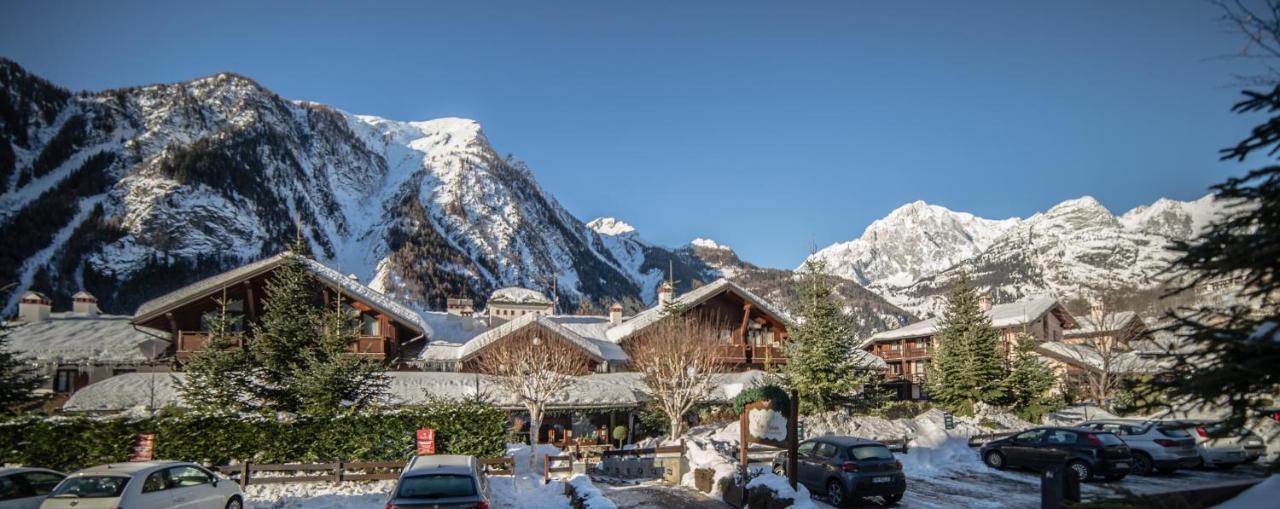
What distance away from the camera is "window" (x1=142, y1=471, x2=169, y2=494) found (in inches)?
510

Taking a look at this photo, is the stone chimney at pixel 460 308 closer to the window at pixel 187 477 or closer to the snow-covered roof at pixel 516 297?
the snow-covered roof at pixel 516 297

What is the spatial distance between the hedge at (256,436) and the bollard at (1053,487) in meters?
17.2

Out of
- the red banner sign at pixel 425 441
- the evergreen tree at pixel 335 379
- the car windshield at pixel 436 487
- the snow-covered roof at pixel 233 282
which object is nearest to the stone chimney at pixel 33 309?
the snow-covered roof at pixel 233 282

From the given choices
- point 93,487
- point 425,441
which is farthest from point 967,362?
point 93,487

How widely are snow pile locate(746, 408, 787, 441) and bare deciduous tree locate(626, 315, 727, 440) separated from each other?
29.3 ft

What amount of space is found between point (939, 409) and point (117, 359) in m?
43.2

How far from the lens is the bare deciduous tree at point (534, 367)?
27922mm

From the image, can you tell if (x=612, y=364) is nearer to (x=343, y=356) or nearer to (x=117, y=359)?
(x=343, y=356)

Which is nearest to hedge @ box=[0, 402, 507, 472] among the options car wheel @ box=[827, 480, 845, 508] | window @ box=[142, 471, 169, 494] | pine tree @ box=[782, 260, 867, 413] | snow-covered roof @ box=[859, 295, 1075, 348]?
window @ box=[142, 471, 169, 494]

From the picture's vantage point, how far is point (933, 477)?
2205 centimetres

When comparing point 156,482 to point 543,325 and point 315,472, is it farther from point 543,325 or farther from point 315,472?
point 543,325

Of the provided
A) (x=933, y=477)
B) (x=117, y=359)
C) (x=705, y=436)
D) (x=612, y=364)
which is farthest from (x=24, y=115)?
(x=933, y=477)

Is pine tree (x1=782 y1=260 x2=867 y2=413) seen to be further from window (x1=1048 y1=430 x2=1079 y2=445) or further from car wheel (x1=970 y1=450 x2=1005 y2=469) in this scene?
window (x1=1048 y1=430 x2=1079 y2=445)

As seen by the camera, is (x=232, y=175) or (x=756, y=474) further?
(x=232, y=175)
